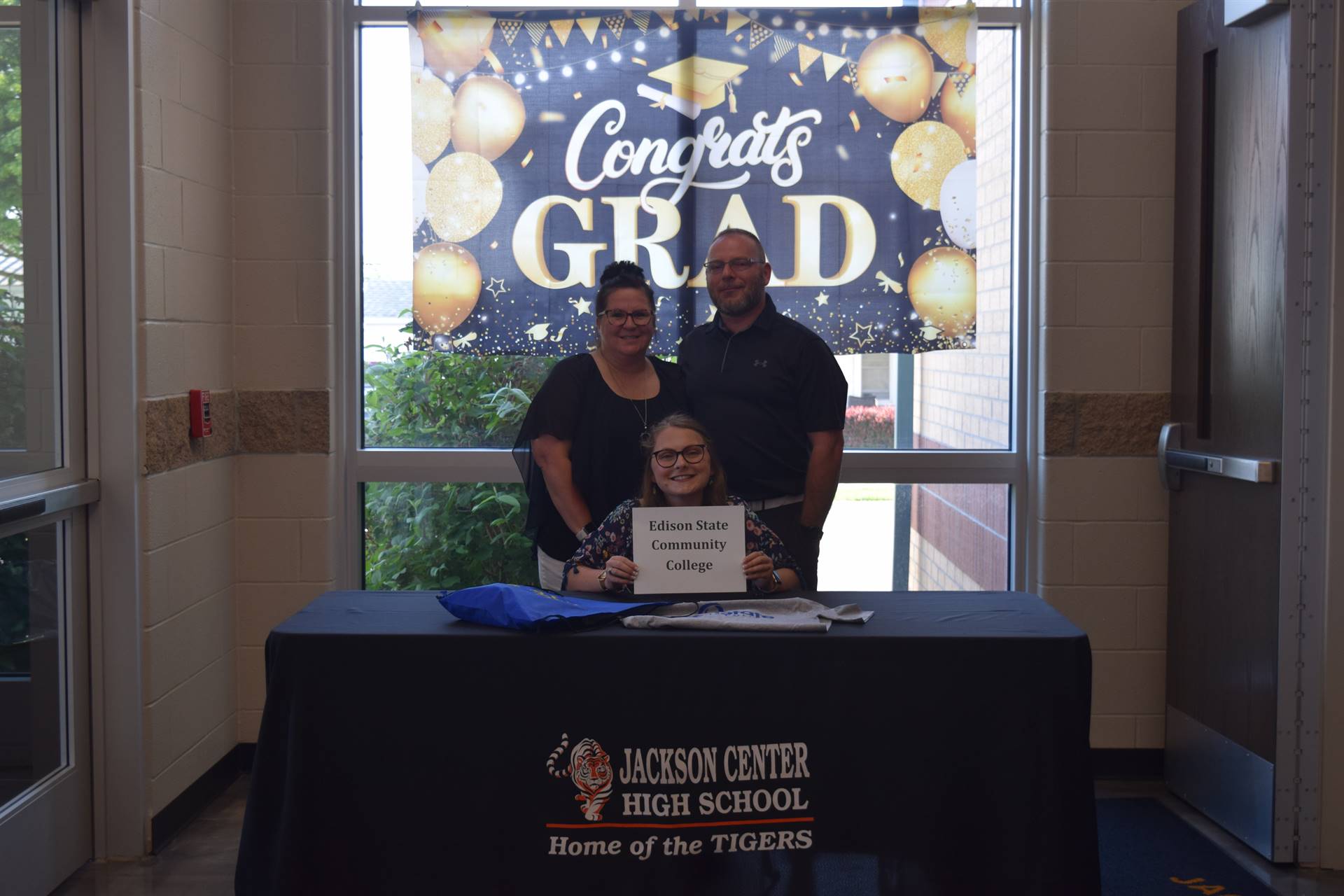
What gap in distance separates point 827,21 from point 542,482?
167 cm

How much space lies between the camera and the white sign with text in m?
2.67

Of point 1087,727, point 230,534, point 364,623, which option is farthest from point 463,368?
point 1087,727

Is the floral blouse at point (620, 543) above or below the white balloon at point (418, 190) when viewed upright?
below

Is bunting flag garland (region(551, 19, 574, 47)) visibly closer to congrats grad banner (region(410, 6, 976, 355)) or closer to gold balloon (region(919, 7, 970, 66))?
congrats grad banner (region(410, 6, 976, 355))

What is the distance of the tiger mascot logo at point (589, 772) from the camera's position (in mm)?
2400

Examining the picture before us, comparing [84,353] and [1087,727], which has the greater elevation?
[84,353]

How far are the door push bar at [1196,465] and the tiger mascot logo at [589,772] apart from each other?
183 centimetres

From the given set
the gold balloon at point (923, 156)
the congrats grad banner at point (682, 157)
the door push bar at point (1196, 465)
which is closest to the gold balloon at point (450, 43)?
the congrats grad banner at point (682, 157)

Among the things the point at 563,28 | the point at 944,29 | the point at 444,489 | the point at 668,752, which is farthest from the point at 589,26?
the point at 668,752

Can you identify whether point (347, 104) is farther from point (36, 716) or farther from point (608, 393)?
point (36, 716)

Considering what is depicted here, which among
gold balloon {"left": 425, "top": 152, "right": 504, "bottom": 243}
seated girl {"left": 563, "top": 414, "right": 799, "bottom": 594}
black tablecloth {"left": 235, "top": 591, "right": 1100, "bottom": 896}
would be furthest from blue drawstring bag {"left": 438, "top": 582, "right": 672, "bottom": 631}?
gold balloon {"left": 425, "top": 152, "right": 504, "bottom": 243}

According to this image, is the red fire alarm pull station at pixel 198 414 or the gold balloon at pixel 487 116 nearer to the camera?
the red fire alarm pull station at pixel 198 414

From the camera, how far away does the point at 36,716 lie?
2809 mm

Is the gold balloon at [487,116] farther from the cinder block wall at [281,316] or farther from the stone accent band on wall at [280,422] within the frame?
the stone accent band on wall at [280,422]
